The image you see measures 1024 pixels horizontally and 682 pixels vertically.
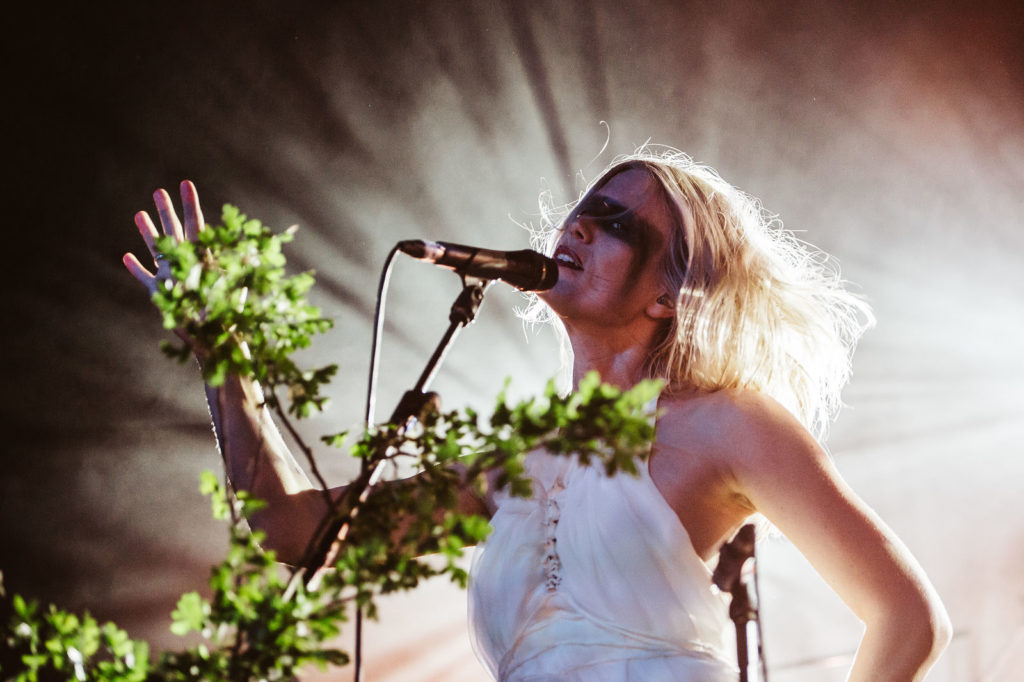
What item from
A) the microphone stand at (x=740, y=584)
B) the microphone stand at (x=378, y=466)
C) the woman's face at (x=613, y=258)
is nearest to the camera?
the microphone stand at (x=378, y=466)

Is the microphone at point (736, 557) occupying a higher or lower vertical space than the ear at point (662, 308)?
lower

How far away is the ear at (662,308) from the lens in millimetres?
1746

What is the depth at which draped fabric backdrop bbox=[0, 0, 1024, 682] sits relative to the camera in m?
2.35

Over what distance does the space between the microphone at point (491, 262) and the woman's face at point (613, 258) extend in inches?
9.9

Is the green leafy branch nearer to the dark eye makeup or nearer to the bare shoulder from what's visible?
the bare shoulder

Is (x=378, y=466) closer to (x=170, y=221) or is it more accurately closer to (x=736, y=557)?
(x=736, y=557)

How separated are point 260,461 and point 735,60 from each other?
8.83 ft

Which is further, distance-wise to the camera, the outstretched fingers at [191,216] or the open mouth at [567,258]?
the open mouth at [567,258]

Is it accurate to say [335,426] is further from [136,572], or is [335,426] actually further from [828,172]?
[828,172]

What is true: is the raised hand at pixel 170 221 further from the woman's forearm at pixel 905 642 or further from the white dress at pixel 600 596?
the woman's forearm at pixel 905 642

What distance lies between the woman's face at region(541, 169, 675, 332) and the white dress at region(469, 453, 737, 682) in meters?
0.34

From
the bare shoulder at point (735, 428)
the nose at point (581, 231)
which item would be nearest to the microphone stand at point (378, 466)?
the bare shoulder at point (735, 428)

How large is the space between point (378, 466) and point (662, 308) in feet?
3.54

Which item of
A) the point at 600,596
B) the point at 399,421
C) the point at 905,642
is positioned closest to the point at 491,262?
the point at 399,421
